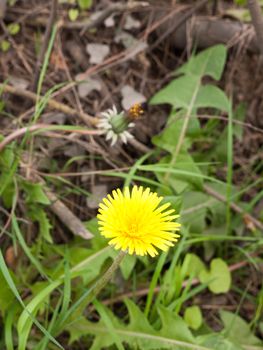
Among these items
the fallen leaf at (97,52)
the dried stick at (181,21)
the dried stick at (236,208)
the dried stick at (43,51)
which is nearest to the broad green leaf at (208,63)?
the dried stick at (181,21)

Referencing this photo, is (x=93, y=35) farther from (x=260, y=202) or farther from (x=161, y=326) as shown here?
(x=161, y=326)

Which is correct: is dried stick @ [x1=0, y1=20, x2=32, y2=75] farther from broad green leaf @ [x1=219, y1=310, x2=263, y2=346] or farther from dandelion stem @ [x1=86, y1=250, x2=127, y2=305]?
broad green leaf @ [x1=219, y1=310, x2=263, y2=346]

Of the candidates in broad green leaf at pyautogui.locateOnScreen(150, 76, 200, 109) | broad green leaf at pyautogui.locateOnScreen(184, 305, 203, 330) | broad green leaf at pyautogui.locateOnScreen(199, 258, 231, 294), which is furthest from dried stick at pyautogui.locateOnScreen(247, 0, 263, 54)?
broad green leaf at pyautogui.locateOnScreen(184, 305, 203, 330)

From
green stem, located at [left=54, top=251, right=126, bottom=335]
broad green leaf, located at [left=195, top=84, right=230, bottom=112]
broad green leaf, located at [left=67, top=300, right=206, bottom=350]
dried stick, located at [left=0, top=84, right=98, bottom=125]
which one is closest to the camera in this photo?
green stem, located at [left=54, top=251, right=126, bottom=335]

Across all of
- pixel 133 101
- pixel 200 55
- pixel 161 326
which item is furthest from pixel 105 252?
pixel 200 55

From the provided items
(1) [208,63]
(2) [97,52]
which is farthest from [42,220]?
(1) [208,63]

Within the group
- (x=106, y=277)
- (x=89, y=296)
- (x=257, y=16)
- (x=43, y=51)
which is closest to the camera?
(x=106, y=277)

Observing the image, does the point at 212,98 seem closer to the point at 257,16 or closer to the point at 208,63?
the point at 208,63
